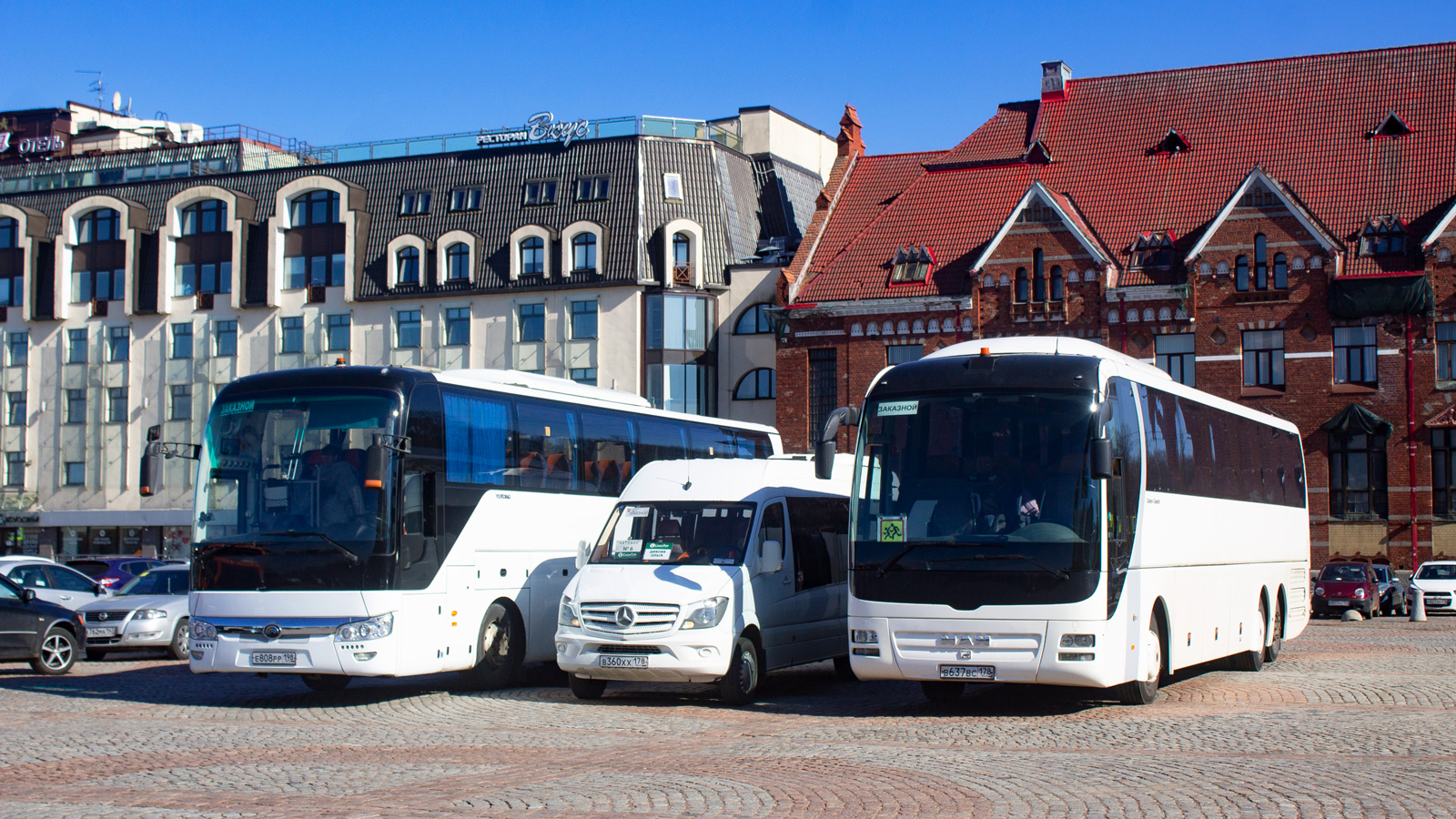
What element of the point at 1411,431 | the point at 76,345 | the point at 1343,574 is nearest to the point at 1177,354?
the point at 1411,431

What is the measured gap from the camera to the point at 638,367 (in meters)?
53.2

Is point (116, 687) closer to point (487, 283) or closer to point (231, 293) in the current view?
point (487, 283)

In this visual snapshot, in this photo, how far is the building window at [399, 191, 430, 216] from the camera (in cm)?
5741

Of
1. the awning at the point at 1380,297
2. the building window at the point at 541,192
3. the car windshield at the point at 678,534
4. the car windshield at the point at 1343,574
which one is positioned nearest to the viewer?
the car windshield at the point at 678,534

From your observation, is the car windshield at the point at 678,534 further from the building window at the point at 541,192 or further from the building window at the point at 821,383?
the building window at the point at 541,192

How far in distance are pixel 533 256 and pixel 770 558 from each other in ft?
131

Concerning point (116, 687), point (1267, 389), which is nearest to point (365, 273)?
point (1267, 389)

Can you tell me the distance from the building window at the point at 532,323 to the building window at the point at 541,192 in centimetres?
389

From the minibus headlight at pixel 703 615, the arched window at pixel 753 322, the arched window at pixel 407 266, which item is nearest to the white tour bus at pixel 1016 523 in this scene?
the minibus headlight at pixel 703 615

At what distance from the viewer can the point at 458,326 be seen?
56.1 m

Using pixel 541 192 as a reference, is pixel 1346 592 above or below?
below

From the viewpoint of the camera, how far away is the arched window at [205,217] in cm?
6003

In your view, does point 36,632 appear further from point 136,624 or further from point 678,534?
point 678,534

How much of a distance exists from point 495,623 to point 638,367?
1398 inches
